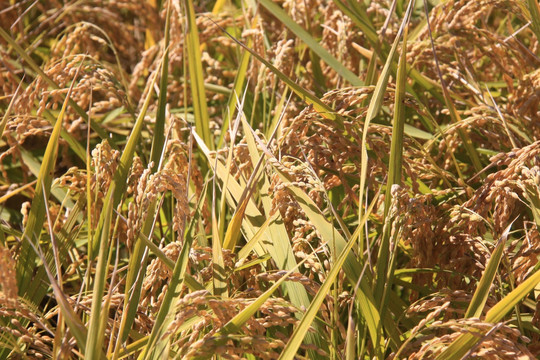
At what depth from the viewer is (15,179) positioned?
7.22ft

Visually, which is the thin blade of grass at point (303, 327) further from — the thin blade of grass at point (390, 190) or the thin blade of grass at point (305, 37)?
the thin blade of grass at point (305, 37)

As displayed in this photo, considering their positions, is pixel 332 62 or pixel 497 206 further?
pixel 332 62

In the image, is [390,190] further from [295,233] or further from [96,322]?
[96,322]

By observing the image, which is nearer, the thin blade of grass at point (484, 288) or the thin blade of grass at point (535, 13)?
the thin blade of grass at point (484, 288)

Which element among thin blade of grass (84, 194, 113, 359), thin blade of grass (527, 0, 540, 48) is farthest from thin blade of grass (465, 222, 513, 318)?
thin blade of grass (527, 0, 540, 48)

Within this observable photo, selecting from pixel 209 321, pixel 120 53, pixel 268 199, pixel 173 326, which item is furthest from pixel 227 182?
pixel 120 53

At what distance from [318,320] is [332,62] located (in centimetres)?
83

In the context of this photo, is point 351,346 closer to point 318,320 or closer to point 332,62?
point 318,320

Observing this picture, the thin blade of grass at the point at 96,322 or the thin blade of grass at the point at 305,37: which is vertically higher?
the thin blade of grass at the point at 305,37

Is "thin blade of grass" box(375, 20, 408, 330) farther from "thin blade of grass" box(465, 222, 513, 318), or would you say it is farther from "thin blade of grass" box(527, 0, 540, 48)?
"thin blade of grass" box(527, 0, 540, 48)

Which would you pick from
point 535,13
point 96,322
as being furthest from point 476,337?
point 535,13

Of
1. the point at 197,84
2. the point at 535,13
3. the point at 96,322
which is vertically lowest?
the point at 96,322

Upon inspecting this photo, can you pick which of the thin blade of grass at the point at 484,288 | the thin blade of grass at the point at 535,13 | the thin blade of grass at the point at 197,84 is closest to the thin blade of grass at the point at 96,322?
the thin blade of grass at the point at 484,288

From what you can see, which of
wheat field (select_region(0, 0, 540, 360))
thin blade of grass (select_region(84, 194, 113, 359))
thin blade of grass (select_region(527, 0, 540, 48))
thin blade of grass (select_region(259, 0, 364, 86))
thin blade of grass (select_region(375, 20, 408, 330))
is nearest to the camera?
thin blade of grass (select_region(84, 194, 113, 359))
